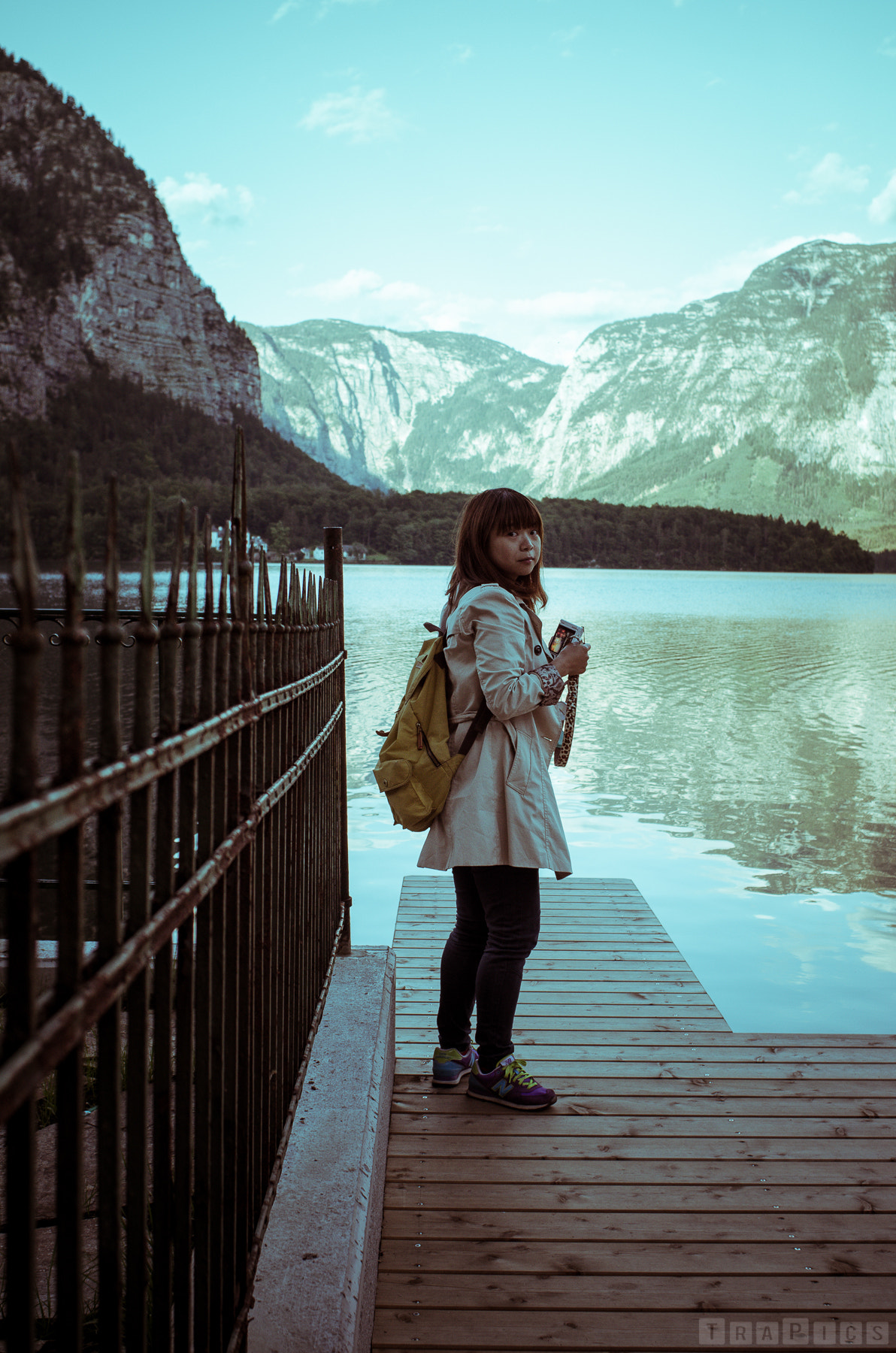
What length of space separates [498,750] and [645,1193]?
43.1 inches

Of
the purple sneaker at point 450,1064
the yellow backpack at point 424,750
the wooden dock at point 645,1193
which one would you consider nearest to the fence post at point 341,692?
the wooden dock at point 645,1193

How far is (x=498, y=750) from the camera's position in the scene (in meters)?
2.58

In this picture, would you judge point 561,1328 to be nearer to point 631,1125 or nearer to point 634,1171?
point 634,1171

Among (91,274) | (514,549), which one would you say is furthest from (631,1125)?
(91,274)

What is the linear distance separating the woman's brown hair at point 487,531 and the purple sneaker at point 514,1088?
1.26m

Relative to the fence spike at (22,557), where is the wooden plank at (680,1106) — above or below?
below

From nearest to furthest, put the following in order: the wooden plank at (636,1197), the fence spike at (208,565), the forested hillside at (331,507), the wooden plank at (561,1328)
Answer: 1. the fence spike at (208,565)
2. the wooden plank at (561,1328)
3. the wooden plank at (636,1197)
4. the forested hillside at (331,507)

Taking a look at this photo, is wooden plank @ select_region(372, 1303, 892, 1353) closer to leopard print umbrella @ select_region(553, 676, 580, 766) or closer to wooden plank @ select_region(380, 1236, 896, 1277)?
wooden plank @ select_region(380, 1236, 896, 1277)

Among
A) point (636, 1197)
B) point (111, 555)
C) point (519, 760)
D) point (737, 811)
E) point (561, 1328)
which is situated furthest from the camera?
point (737, 811)

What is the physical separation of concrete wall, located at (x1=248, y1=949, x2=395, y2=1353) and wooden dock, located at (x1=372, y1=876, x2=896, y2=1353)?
0.45 ft

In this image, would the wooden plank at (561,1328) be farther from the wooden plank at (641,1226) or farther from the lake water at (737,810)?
the lake water at (737,810)

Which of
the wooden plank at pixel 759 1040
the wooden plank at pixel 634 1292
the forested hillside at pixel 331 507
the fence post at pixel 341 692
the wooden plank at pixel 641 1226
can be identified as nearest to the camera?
the wooden plank at pixel 634 1292

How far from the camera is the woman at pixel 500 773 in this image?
8.25 ft

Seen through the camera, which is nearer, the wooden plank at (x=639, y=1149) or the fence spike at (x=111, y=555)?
the fence spike at (x=111, y=555)
